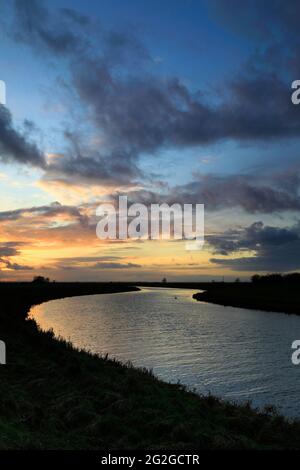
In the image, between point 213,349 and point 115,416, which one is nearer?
point 115,416

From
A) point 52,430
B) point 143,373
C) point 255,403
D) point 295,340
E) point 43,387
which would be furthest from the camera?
point 295,340

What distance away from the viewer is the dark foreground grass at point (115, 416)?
12.1 metres

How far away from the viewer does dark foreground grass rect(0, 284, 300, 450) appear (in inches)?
476

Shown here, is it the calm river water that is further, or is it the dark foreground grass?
the calm river water

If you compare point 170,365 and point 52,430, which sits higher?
point 52,430

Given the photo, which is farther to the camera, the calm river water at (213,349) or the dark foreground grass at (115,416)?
the calm river water at (213,349)

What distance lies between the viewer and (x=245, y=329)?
49906mm

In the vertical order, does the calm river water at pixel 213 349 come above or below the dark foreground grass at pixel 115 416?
below

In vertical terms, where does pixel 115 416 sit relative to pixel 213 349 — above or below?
above

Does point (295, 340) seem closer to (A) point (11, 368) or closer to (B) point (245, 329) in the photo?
(B) point (245, 329)

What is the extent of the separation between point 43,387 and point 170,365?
1347cm

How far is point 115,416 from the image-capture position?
14.2 metres
